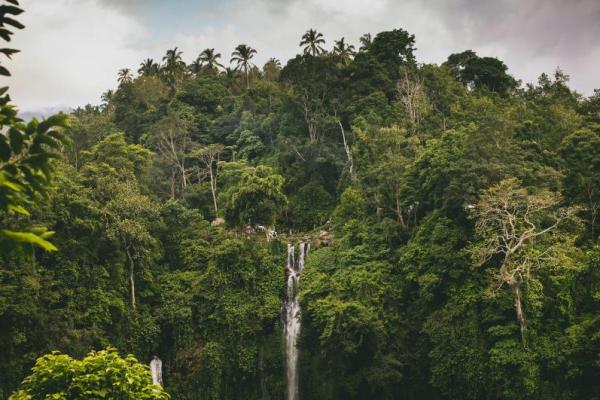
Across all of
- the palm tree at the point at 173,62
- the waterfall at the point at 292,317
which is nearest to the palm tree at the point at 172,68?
the palm tree at the point at 173,62

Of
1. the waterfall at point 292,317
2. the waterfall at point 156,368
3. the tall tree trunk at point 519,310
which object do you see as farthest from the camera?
the waterfall at point 292,317

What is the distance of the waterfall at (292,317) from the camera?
24547 millimetres

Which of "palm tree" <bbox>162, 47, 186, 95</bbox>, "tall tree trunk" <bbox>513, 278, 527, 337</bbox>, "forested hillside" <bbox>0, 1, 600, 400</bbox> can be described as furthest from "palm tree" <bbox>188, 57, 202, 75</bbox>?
"tall tree trunk" <bbox>513, 278, 527, 337</bbox>

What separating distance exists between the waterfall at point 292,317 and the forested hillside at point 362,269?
0.34 m

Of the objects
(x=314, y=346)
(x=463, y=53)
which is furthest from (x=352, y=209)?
(x=463, y=53)

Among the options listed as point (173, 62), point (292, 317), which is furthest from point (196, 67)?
point (292, 317)

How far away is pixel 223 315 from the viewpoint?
82.7 ft

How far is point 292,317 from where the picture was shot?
26.0m

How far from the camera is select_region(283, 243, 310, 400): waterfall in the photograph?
24547 millimetres

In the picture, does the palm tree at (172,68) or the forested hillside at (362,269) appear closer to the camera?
the forested hillside at (362,269)

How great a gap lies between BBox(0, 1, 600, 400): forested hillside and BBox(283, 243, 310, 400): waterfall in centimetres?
34

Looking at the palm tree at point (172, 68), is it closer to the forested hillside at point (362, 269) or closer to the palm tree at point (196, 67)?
the palm tree at point (196, 67)

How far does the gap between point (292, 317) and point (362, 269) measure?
4.37 metres

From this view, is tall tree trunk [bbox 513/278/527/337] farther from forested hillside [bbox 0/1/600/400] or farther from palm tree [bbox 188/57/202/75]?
palm tree [bbox 188/57/202/75]
